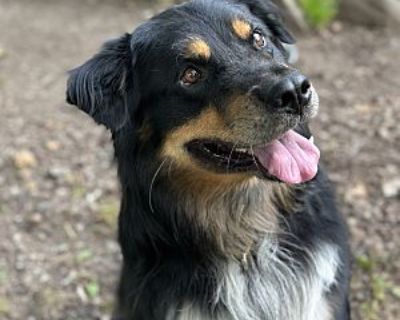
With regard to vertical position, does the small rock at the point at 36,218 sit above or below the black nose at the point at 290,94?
below

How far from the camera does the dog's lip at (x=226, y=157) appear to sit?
2.92 meters

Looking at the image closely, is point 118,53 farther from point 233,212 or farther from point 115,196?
point 115,196

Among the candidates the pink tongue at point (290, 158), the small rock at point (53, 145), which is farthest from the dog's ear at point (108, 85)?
the small rock at point (53, 145)

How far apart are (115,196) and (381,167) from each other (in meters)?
1.65

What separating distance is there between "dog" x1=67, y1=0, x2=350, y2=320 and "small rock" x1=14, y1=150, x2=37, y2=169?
183 cm

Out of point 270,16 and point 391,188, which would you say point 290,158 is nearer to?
point 270,16

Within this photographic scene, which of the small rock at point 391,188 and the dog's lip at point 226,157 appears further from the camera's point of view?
the small rock at point 391,188

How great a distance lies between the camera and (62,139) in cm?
526

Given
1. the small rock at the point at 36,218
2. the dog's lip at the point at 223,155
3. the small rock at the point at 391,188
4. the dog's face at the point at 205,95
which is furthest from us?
the small rock at the point at 36,218

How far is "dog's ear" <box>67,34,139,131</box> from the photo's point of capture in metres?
2.95

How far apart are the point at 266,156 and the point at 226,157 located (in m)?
0.15

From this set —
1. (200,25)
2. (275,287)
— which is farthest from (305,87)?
(275,287)

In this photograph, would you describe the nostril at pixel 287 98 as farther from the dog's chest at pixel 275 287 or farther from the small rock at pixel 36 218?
the small rock at pixel 36 218

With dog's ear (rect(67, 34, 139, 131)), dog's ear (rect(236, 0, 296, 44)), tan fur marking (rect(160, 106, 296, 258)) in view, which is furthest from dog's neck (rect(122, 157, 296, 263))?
dog's ear (rect(236, 0, 296, 44))
